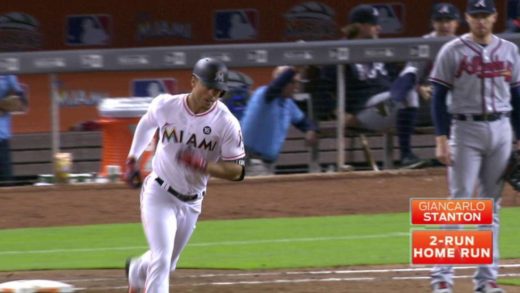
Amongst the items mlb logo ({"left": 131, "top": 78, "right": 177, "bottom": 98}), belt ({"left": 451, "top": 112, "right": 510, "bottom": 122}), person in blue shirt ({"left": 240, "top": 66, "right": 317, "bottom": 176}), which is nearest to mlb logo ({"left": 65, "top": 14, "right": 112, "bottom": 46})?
mlb logo ({"left": 131, "top": 78, "right": 177, "bottom": 98})

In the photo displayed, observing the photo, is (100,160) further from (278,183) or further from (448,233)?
(448,233)

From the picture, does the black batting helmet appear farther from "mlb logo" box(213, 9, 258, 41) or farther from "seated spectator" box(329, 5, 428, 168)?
"mlb logo" box(213, 9, 258, 41)

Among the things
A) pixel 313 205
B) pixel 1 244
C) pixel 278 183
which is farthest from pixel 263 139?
pixel 1 244

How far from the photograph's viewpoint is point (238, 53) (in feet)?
49.7

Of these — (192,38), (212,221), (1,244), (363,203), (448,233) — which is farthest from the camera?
(192,38)

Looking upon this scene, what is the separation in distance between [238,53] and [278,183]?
1517 mm

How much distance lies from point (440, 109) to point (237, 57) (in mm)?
6653

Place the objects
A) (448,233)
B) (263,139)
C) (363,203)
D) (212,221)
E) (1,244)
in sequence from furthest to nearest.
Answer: (263,139)
(363,203)
(212,221)
(1,244)
(448,233)

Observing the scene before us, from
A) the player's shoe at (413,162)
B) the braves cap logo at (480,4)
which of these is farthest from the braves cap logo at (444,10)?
the braves cap logo at (480,4)

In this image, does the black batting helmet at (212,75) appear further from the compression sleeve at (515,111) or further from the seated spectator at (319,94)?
the seated spectator at (319,94)

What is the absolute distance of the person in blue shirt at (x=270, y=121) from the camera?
14898 millimetres
